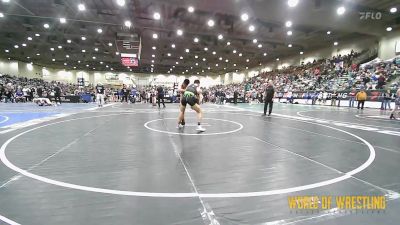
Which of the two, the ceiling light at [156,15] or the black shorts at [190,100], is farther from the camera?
the ceiling light at [156,15]

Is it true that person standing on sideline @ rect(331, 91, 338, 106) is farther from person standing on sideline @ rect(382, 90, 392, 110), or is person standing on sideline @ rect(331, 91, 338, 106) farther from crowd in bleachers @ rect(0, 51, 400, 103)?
person standing on sideline @ rect(382, 90, 392, 110)

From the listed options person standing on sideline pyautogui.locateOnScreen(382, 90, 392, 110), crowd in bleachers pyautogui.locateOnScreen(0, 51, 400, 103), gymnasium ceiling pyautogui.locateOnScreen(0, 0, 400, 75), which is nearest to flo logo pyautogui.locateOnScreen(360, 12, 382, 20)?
gymnasium ceiling pyautogui.locateOnScreen(0, 0, 400, 75)

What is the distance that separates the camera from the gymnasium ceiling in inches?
634

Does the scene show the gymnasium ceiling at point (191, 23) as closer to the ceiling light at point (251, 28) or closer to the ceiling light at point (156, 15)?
the ceiling light at point (156, 15)

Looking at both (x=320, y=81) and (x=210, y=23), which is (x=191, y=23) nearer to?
(x=210, y=23)

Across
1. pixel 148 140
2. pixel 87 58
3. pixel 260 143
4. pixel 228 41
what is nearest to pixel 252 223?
pixel 260 143

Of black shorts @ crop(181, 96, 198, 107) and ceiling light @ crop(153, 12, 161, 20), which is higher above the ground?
ceiling light @ crop(153, 12, 161, 20)

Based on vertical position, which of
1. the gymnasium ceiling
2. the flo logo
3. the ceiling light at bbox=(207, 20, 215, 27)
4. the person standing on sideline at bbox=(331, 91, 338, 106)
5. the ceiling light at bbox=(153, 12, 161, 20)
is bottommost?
the person standing on sideline at bbox=(331, 91, 338, 106)

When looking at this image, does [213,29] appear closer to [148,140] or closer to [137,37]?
[137,37]

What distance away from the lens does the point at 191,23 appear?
20.5 metres

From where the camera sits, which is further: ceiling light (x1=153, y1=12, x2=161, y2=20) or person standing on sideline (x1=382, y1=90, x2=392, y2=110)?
ceiling light (x1=153, y1=12, x2=161, y2=20)

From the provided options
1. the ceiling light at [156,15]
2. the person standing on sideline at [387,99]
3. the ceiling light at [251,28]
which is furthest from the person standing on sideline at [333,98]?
the ceiling light at [156,15]

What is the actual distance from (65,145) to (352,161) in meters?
5.46

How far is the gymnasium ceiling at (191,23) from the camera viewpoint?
52.8ft
